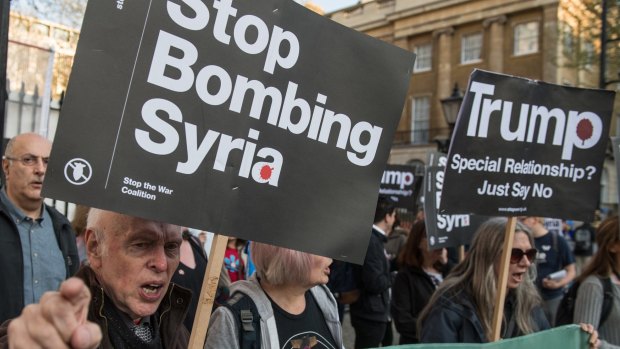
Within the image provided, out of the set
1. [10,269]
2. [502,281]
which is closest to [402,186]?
[502,281]

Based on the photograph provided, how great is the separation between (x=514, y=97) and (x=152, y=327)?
2.16 metres

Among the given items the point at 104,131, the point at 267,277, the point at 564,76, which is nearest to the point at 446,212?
the point at 267,277

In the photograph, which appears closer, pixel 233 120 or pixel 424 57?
pixel 233 120

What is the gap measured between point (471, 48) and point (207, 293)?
31.4 meters

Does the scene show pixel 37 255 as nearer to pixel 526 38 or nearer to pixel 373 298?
pixel 373 298

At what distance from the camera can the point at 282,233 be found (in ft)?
6.16

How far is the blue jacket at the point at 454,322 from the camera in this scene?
2.80 metres

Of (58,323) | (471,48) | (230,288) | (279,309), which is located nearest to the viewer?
(58,323)

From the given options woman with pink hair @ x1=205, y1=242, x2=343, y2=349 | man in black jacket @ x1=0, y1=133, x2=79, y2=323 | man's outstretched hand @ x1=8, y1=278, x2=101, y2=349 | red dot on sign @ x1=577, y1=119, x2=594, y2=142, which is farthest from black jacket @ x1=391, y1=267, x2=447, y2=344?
man's outstretched hand @ x1=8, y1=278, x2=101, y2=349

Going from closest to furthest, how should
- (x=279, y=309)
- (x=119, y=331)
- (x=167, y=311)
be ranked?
(x=119, y=331), (x=167, y=311), (x=279, y=309)

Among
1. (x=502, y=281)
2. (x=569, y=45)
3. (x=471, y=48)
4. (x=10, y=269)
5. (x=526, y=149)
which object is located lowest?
(x=10, y=269)

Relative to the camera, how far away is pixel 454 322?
2832 mm

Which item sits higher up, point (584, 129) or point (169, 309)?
point (584, 129)

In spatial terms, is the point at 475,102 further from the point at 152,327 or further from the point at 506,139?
the point at 152,327
